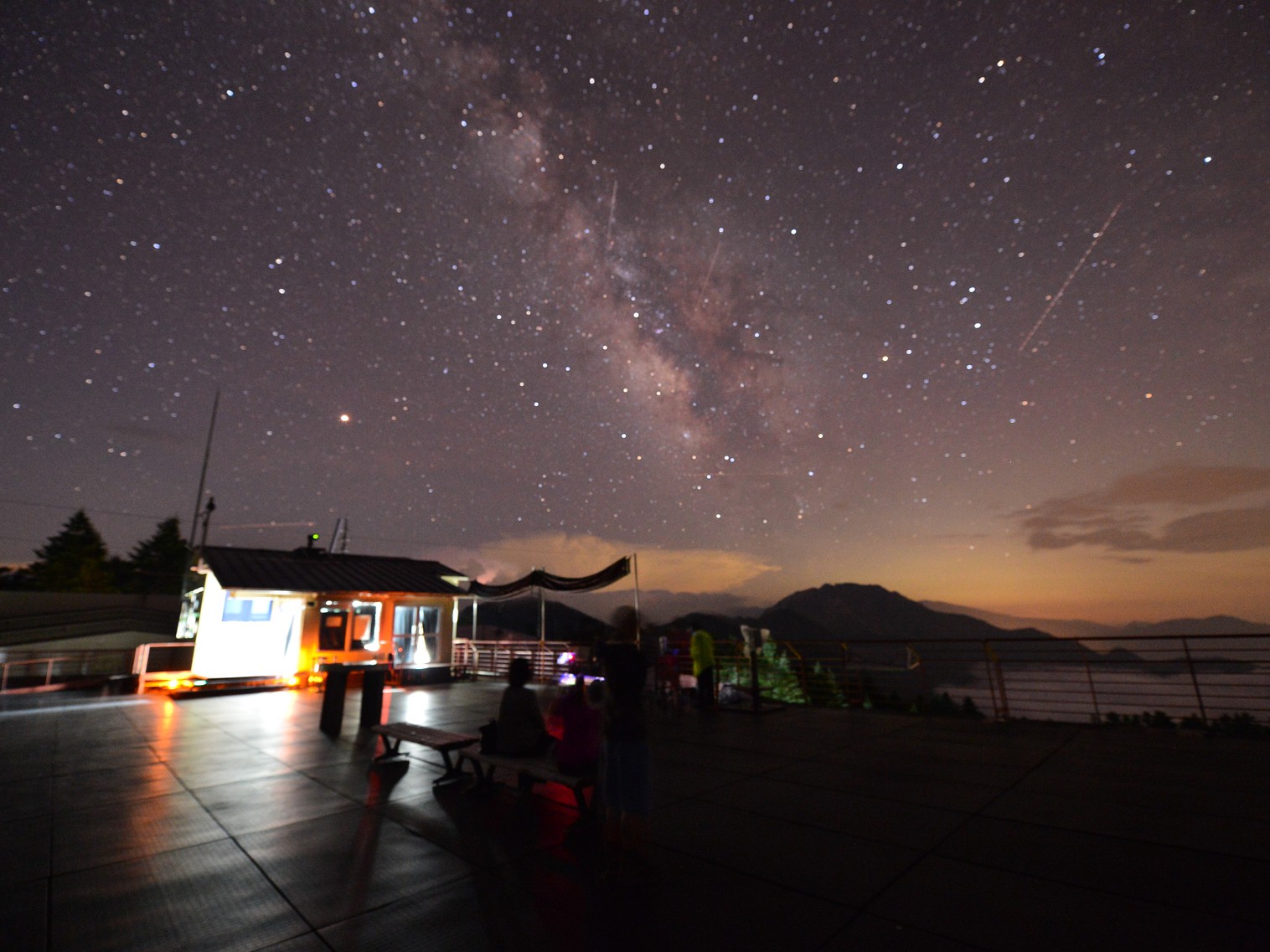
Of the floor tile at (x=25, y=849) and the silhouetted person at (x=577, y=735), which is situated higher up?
the silhouetted person at (x=577, y=735)

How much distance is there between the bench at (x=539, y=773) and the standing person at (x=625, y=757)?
2.02 ft

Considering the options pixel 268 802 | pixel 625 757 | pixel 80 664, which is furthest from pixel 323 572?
pixel 625 757

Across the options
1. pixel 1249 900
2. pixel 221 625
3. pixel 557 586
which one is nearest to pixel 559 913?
pixel 1249 900

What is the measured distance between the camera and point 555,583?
19141 millimetres

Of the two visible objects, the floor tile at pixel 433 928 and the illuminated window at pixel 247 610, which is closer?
the floor tile at pixel 433 928

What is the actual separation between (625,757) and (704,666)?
792cm

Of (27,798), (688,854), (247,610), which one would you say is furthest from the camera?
(247,610)

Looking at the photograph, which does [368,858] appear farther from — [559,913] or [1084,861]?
[1084,861]

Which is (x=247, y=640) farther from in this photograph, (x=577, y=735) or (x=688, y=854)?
(x=688, y=854)

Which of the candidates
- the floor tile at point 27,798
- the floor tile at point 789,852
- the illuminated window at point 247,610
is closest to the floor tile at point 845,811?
the floor tile at point 789,852

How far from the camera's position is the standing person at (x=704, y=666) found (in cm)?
1179

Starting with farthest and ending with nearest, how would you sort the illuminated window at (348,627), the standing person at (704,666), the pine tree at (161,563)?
the pine tree at (161,563) → the illuminated window at (348,627) → the standing person at (704,666)

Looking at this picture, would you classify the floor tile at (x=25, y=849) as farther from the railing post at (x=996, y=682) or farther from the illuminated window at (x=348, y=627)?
the illuminated window at (x=348, y=627)

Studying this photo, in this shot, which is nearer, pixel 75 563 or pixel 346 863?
pixel 346 863
